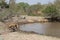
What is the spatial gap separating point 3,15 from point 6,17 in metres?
1.02

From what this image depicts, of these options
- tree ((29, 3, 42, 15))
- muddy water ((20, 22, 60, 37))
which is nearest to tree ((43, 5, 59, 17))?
tree ((29, 3, 42, 15))

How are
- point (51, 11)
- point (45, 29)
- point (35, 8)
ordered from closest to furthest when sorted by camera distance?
point (45, 29) → point (51, 11) → point (35, 8)

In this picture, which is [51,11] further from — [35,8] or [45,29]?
[35,8]

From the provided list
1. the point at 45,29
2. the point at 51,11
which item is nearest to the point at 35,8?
the point at 51,11

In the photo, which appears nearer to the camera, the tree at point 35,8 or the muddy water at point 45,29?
the muddy water at point 45,29

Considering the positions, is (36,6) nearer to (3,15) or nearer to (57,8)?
(57,8)

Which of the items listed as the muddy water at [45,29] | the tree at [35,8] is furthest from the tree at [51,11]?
the muddy water at [45,29]

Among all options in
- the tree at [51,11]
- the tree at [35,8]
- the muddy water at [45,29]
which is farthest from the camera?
the tree at [35,8]

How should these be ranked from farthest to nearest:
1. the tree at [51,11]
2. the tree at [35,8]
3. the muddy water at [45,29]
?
the tree at [35,8]
the tree at [51,11]
the muddy water at [45,29]

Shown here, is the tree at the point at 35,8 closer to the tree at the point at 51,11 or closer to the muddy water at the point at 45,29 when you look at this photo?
the tree at the point at 51,11

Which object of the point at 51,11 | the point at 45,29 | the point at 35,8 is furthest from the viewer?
the point at 35,8

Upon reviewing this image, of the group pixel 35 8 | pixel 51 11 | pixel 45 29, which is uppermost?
pixel 51 11

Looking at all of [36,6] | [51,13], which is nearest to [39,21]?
[51,13]

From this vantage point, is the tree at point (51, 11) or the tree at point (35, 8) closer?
the tree at point (51, 11)
